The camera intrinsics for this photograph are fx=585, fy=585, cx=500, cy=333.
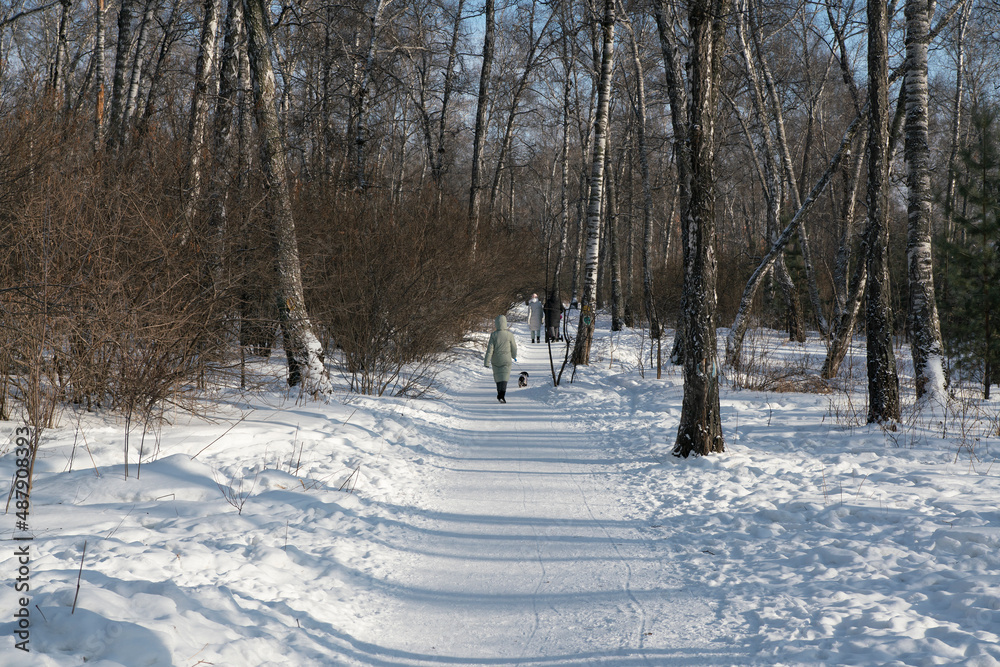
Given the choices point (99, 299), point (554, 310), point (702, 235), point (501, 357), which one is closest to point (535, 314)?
point (554, 310)

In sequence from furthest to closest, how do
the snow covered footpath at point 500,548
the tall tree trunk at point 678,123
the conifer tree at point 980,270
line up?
Result: 1. the conifer tree at point 980,270
2. the tall tree trunk at point 678,123
3. the snow covered footpath at point 500,548

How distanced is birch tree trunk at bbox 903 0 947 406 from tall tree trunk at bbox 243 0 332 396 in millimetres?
8344

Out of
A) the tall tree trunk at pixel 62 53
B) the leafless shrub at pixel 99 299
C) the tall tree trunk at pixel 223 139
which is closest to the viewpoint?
the leafless shrub at pixel 99 299

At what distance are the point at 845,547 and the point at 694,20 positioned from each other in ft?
18.4

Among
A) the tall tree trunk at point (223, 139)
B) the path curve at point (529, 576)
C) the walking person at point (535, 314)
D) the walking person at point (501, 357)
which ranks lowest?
the path curve at point (529, 576)

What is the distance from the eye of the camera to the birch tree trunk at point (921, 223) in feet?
25.4

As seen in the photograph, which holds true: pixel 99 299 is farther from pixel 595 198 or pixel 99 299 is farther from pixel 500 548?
pixel 595 198

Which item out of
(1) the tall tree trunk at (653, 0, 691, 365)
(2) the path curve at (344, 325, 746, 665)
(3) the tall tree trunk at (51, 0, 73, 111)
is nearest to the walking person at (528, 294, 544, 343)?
(1) the tall tree trunk at (653, 0, 691, 365)

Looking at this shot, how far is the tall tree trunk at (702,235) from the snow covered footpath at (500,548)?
17.4 inches

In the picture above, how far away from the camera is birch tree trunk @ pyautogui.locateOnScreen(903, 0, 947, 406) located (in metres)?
7.75

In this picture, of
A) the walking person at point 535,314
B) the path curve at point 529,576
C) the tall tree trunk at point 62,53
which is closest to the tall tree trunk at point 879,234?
the path curve at point 529,576

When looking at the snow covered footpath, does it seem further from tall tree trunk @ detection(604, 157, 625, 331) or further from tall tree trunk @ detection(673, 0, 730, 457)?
tall tree trunk @ detection(604, 157, 625, 331)

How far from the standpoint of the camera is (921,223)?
309 inches

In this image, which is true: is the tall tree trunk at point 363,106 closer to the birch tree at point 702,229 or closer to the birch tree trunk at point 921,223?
the birch tree at point 702,229
